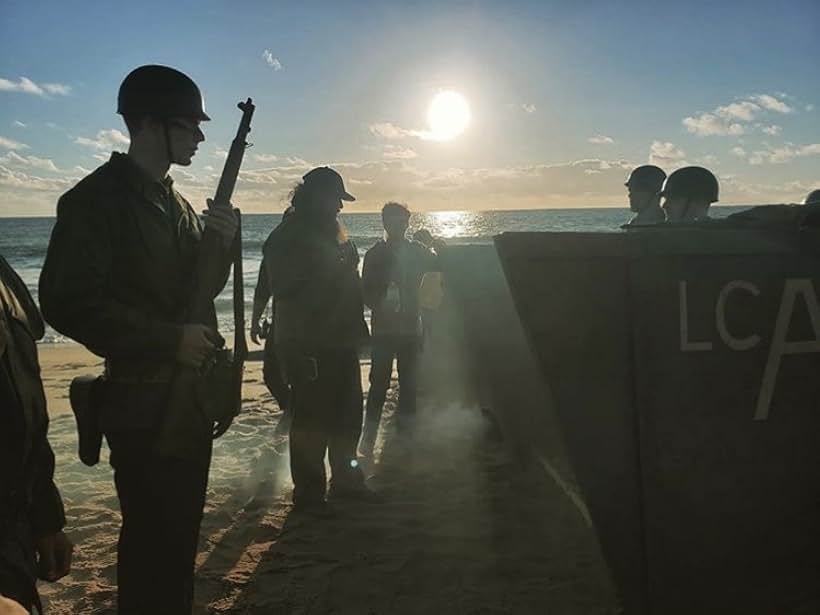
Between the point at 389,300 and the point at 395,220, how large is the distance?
73 cm

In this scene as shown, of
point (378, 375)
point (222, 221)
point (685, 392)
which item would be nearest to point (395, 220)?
point (378, 375)

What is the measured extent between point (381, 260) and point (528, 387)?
182 centimetres

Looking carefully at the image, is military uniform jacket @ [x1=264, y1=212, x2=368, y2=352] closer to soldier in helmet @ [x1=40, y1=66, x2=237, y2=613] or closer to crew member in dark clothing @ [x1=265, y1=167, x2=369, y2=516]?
crew member in dark clothing @ [x1=265, y1=167, x2=369, y2=516]

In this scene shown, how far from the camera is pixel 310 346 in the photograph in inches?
175

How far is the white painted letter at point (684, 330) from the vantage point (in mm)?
2174

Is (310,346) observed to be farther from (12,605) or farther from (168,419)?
(12,605)

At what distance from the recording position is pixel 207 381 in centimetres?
241

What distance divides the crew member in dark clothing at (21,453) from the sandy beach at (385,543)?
1979 millimetres

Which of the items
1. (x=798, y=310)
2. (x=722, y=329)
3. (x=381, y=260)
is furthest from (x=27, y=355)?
(x=381, y=260)

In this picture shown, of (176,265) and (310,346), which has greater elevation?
(176,265)

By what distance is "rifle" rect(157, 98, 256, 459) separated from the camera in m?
2.29

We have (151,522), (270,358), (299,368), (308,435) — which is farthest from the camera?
(270,358)

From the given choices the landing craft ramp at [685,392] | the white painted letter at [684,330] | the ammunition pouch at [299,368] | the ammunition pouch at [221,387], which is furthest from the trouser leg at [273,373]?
the white painted letter at [684,330]

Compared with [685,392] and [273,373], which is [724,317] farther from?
[273,373]
